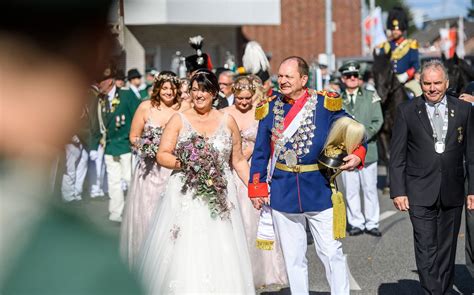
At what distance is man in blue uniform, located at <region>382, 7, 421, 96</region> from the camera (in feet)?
46.8

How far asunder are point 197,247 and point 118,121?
7.02 metres

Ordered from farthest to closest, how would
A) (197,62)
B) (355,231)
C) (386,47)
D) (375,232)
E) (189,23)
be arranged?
(189,23) < (386,47) < (355,231) < (375,232) < (197,62)

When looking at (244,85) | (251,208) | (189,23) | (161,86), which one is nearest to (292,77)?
(244,85)

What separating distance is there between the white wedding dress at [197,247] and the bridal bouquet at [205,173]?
0.06m

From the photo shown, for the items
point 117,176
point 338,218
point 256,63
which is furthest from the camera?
point 117,176

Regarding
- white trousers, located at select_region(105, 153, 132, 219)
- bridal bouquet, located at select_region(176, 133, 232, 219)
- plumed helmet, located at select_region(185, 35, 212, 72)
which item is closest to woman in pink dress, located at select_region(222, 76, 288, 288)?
plumed helmet, located at select_region(185, 35, 212, 72)

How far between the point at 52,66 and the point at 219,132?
224 inches

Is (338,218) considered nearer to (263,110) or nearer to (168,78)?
(263,110)

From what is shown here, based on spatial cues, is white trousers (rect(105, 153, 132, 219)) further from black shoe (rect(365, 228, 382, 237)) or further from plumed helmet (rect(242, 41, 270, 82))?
black shoe (rect(365, 228, 382, 237))

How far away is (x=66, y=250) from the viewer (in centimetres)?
131

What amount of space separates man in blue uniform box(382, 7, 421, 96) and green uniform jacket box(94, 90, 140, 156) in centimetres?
418

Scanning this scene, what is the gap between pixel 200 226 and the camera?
21.4 ft

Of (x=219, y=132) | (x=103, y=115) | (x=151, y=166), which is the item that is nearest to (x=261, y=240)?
(x=219, y=132)

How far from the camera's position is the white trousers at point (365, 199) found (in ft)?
34.9
